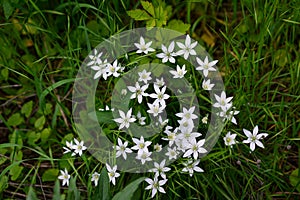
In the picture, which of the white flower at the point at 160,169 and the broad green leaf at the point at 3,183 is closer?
the white flower at the point at 160,169

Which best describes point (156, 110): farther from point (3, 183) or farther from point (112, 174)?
point (3, 183)

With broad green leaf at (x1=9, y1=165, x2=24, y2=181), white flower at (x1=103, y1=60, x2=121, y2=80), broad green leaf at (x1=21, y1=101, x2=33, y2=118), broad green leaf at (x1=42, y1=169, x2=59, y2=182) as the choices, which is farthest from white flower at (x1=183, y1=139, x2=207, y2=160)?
broad green leaf at (x1=21, y1=101, x2=33, y2=118)

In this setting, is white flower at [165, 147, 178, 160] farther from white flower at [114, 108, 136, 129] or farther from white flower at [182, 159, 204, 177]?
white flower at [114, 108, 136, 129]

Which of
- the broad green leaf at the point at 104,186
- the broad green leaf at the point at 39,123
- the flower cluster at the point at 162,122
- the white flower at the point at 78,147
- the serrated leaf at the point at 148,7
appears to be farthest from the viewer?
the broad green leaf at the point at 39,123

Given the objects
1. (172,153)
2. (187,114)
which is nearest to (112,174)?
(172,153)

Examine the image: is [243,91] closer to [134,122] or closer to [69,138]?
[134,122]

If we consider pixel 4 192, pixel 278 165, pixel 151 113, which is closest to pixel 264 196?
pixel 278 165

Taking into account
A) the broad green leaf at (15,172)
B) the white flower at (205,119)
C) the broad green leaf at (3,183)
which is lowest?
the broad green leaf at (3,183)

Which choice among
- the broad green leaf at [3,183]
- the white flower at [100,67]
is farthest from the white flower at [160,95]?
the broad green leaf at [3,183]

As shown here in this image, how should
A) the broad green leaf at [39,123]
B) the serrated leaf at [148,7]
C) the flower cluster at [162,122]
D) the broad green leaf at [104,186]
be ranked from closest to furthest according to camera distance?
1. the broad green leaf at [104,186]
2. the flower cluster at [162,122]
3. the serrated leaf at [148,7]
4. the broad green leaf at [39,123]

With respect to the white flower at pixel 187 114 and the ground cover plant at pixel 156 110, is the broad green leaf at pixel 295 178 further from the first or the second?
the white flower at pixel 187 114
